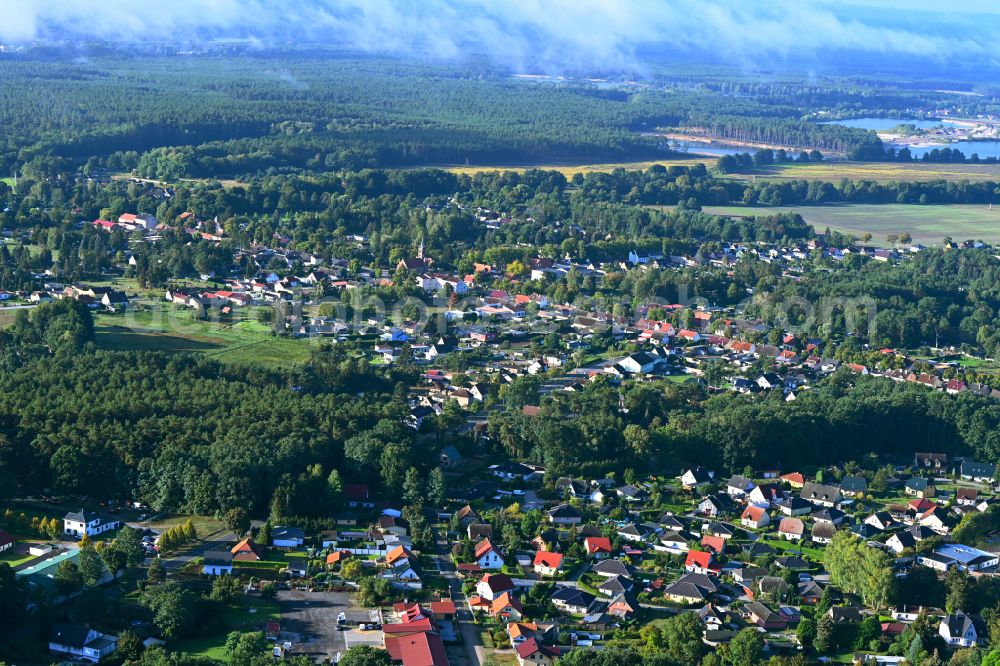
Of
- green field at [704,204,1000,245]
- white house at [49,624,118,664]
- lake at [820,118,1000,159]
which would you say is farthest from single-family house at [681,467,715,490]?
lake at [820,118,1000,159]

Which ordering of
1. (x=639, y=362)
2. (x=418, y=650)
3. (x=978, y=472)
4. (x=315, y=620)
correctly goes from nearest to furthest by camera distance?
(x=418, y=650)
(x=315, y=620)
(x=978, y=472)
(x=639, y=362)

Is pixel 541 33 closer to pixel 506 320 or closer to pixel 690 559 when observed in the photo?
pixel 506 320

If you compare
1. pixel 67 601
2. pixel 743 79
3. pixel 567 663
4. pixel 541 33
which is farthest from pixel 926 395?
pixel 541 33

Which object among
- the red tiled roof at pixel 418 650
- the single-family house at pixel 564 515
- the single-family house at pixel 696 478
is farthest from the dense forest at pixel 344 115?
the red tiled roof at pixel 418 650

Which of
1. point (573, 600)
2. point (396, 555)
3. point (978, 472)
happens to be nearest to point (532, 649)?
point (573, 600)

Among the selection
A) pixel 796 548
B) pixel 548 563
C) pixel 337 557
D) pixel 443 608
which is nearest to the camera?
pixel 443 608

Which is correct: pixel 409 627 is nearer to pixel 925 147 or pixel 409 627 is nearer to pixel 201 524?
pixel 201 524
